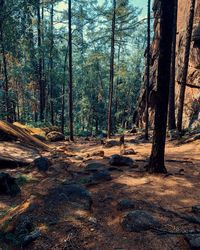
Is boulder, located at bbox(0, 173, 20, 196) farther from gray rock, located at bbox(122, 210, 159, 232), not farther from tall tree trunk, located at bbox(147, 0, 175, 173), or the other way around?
tall tree trunk, located at bbox(147, 0, 175, 173)

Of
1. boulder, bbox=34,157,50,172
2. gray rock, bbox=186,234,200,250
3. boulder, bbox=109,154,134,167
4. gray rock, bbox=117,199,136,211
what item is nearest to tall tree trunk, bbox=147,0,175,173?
boulder, bbox=109,154,134,167

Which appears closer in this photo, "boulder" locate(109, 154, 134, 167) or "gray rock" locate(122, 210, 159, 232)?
"gray rock" locate(122, 210, 159, 232)

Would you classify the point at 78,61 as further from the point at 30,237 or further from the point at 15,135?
the point at 30,237

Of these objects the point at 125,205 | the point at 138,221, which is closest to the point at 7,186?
the point at 125,205

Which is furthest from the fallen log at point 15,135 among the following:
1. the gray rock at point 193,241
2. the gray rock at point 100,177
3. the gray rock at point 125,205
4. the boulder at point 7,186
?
the gray rock at point 193,241

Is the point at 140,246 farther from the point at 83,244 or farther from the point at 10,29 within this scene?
the point at 10,29

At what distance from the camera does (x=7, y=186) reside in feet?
21.8

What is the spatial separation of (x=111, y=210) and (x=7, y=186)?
9.42ft

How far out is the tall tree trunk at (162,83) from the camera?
274 inches

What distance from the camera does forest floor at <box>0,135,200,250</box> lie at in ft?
13.3

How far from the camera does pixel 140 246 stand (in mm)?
3924

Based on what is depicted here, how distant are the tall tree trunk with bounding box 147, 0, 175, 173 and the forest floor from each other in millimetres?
503

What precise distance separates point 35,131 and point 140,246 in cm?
1602

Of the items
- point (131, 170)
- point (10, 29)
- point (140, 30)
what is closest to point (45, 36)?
point (10, 29)
